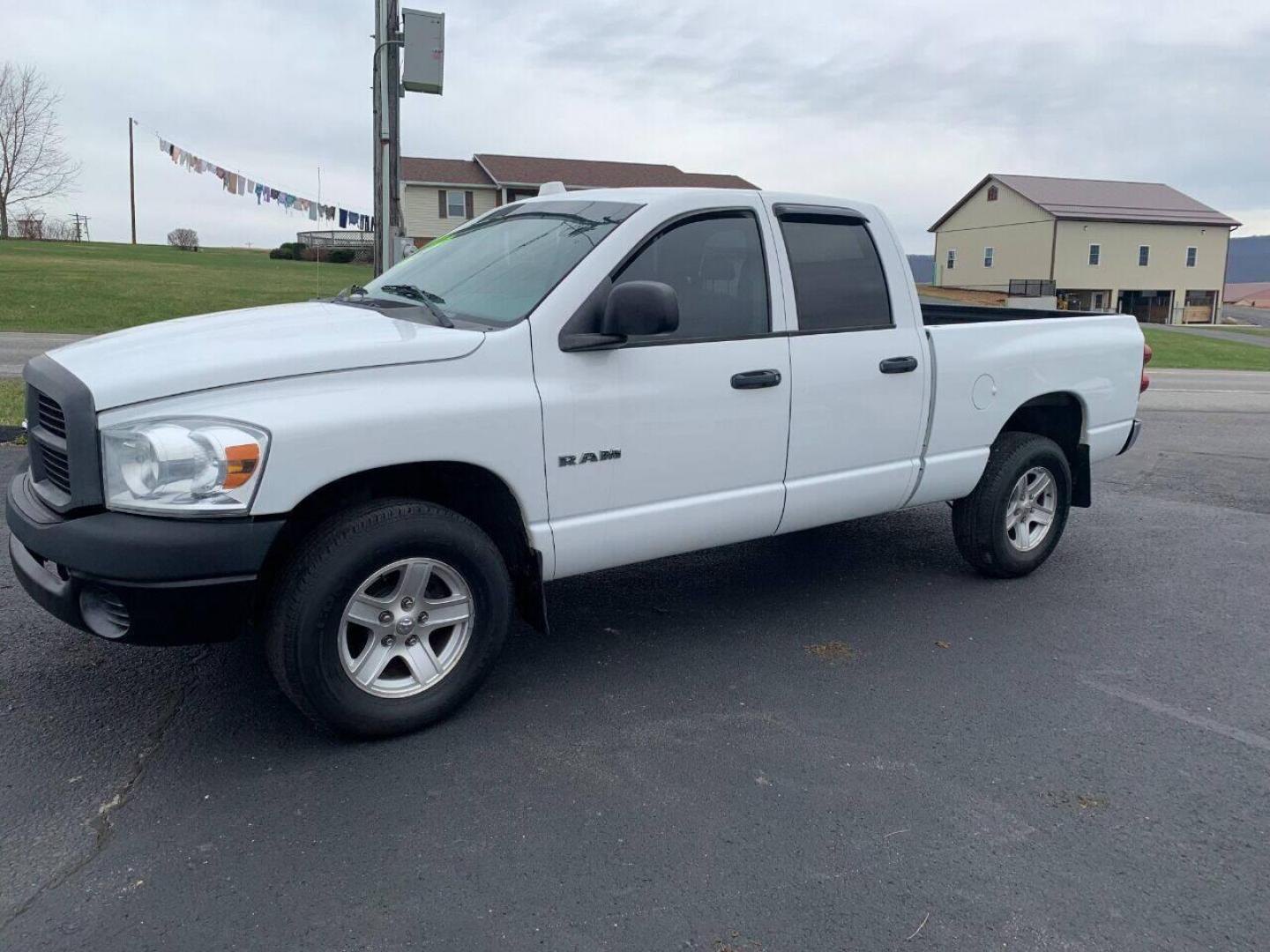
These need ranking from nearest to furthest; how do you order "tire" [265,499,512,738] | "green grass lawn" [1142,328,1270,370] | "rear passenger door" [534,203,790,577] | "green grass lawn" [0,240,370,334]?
"tire" [265,499,512,738] → "rear passenger door" [534,203,790,577] → "green grass lawn" [0,240,370,334] → "green grass lawn" [1142,328,1270,370]

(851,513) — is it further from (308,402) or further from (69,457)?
(69,457)

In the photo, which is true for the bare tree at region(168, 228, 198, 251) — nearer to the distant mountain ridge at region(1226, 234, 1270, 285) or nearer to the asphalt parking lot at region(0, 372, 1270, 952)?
the asphalt parking lot at region(0, 372, 1270, 952)

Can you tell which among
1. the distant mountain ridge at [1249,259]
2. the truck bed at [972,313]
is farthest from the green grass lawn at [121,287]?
the distant mountain ridge at [1249,259]

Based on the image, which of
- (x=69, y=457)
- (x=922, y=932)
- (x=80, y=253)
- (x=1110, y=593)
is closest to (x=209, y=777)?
(x=69, y=457)

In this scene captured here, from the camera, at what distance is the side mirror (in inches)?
147

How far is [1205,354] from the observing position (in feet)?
88.6

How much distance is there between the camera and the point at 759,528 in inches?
180

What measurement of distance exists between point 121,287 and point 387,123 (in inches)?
816

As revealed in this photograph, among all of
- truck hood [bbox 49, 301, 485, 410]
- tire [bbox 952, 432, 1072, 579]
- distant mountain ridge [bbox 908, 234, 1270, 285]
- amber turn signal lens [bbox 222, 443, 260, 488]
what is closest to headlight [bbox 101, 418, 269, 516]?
amber turn signal lens [bbox 222, 443, 260, 488]

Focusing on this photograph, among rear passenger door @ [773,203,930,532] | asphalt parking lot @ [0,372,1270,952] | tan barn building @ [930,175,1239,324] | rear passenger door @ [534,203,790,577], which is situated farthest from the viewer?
tan barn building @ [930,175,1239,324]

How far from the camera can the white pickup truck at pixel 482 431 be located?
10.6 feet

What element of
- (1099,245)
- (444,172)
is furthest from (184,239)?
(1099,245)

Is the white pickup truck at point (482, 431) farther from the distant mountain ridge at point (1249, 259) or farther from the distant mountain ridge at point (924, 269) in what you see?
the distant mountain ridge at point (1249, 259)

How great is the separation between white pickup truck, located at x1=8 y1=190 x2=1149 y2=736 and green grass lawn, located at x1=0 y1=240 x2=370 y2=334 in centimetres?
940
